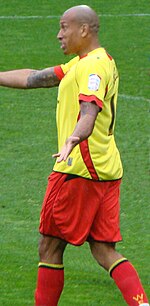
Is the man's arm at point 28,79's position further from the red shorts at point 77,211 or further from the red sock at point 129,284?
the red sock at point 129,284

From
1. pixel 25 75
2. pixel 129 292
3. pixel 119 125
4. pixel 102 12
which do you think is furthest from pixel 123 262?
pixel 102 12

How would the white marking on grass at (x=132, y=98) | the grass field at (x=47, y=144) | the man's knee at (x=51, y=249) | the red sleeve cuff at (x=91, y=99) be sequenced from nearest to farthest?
the red sleeve cuff at (x=91, y=99) < the man's knee at (x=51, y=249) < the grass field at (x=47, y=144) < the white marking on grass at (x=132, y=98)

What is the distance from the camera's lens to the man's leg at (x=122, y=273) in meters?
7.30

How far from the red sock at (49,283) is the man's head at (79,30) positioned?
1.34 m

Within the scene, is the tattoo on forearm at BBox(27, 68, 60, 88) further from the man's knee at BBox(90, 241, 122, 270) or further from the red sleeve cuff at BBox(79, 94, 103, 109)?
the man's knee at BBox(90, 241, 122, 270)

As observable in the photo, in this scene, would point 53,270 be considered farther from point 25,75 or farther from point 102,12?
point 102,12

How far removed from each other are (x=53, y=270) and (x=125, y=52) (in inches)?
436

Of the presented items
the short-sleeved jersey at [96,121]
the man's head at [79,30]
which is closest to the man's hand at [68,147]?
the short-sleeved jersey at [96,121]

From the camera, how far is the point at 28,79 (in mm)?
7809

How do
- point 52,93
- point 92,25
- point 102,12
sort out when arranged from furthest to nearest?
point 102,12 < point 52,93 < point 92,25

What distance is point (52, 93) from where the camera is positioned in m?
15.9

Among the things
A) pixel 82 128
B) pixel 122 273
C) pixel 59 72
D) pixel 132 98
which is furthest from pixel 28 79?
pixel 132 98

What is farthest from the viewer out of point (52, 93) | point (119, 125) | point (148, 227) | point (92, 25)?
point (52, 93)

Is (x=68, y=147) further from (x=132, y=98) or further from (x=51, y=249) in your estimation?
(x=132, y=98)
